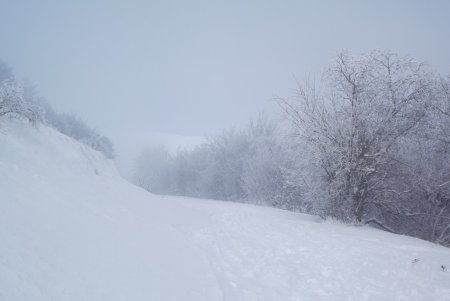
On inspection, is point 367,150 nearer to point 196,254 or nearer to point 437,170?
point 437,170

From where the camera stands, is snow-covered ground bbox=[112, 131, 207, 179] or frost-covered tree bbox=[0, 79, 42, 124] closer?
frost-covered tree bbox=[0, 79, 42, 124]

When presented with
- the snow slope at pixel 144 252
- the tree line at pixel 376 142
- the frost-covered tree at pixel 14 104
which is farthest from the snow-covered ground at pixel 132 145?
the snow slope at pixel 144 252

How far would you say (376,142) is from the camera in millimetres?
13508

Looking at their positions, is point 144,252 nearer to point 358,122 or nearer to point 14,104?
point 14,104

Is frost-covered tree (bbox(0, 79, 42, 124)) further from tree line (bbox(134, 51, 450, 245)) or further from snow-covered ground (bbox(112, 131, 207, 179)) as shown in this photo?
snow-covered ground (bbox(112, 131, 207, 179))

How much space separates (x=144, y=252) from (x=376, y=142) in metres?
10.2

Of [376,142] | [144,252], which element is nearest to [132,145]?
[376,142]

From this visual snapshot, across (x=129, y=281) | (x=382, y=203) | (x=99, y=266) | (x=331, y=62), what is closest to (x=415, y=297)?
(x=129, y=281)

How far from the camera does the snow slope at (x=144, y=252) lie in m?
4.86

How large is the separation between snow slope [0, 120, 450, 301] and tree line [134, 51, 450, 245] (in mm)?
3514

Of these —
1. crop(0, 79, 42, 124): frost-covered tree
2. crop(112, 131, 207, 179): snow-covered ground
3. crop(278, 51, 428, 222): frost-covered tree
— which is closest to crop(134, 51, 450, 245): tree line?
crop(278, 51, 428, 222): frost-covered tree

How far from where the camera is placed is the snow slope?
4855 mm

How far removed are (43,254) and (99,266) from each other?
2.83 ft

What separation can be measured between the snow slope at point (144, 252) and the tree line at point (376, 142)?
351 centimetres
